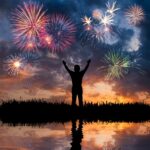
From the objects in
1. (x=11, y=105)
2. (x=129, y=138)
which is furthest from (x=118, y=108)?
(x=129, y=138)

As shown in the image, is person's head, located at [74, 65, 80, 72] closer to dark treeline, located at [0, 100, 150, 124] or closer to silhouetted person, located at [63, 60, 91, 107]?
silhouetted person, located at [63, 60, 91, 107]

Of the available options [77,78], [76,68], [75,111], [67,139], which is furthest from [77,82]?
[67,139]

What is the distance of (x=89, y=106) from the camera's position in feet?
83.3

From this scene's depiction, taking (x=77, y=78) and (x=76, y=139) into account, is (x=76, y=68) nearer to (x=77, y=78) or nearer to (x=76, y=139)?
(x=77, y=78)

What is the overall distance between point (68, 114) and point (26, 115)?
192cm

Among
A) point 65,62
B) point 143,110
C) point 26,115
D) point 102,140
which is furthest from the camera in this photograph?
point 143,110

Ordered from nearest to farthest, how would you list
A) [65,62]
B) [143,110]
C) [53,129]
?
[53,129] < [65,62] < [143,110]

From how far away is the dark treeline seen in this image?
68.7 feet

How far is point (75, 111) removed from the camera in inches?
874

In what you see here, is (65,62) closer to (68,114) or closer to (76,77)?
(76,77)

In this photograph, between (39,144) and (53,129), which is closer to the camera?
(39,144)

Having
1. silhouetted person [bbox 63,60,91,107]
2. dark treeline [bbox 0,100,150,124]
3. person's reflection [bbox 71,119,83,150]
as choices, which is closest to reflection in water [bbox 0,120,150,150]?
person's reflection [bbox 71,119,83,150]

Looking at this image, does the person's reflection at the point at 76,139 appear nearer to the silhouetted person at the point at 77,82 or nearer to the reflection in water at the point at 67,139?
the reflection in water at the point at 67,139

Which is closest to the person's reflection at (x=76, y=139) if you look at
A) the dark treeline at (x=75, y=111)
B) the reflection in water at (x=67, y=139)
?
the reflection in water at (x=67, y=139)
